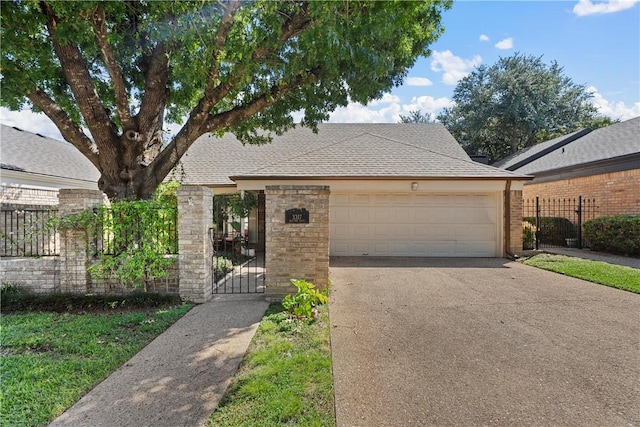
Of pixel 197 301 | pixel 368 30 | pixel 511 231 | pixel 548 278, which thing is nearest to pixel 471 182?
pixel 511 231

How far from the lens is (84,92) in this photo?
6.23 m

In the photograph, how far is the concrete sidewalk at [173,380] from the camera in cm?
261

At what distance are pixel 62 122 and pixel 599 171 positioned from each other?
17.8 m

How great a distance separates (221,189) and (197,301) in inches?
288

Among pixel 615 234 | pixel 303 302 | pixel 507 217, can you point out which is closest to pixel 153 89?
pixel 303 302

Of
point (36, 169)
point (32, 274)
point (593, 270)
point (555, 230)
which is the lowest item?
point (593, 270)

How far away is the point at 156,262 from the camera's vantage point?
5.64 metres

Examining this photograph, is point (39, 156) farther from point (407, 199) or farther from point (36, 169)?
point (407, 199)

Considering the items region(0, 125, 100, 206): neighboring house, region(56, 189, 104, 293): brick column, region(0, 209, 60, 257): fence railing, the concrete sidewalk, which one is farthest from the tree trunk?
region(0, 125, 100, 206): neighboring house

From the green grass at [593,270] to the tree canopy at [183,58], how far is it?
6.59 meters

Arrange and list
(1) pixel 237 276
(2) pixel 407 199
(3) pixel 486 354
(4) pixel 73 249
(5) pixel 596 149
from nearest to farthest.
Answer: (3) pixel 486 354
(4) pixel 73 249
(1) pixel 237 276
(2) pixel 407 199
(5) pixel 596 149

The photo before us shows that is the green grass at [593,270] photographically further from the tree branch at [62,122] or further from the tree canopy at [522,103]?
the tree canopy at [522,103]

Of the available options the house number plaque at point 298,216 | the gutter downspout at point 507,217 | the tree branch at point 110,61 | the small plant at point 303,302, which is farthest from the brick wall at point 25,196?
the gutter downspout at point 507,217

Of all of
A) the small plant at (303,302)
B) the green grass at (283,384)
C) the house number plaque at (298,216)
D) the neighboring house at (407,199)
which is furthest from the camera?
the neighboring house at (407,199)
